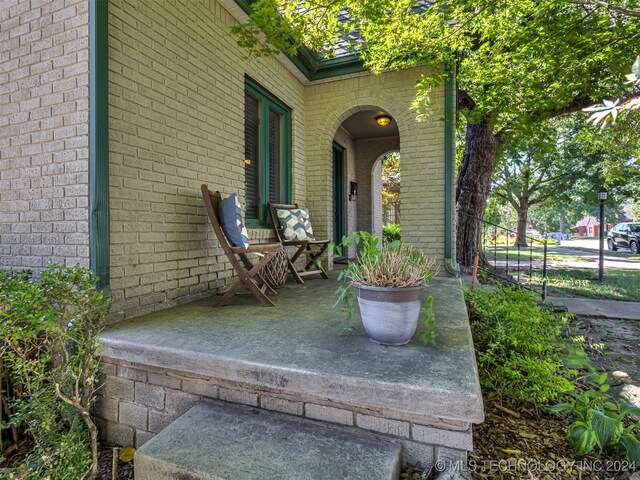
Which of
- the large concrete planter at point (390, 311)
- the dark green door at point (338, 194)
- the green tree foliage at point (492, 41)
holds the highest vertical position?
the green tree foliage at point (492, 41)

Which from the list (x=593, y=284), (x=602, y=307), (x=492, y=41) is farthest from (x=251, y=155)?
(x=593, y=284)

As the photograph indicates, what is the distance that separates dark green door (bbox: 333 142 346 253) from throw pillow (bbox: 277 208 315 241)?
2.51m

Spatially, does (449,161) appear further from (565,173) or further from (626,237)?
(626,237)

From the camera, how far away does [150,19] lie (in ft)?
8.08

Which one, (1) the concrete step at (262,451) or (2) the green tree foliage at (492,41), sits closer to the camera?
(1) the concrete step at (262,451)

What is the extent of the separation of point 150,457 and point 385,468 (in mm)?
884

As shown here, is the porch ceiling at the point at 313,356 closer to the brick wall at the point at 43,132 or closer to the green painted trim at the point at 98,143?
the green painted trim at the point at 98,143

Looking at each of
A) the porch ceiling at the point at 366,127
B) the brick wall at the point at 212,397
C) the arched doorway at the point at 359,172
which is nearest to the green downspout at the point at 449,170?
the porch ceiling at the point at 366,127

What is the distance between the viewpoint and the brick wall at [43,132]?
210 cm

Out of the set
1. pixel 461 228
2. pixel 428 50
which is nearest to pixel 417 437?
pixel 428 50

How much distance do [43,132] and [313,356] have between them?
7.60 ft

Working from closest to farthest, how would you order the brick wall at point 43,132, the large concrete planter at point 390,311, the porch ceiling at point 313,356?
the porch ceiling at point 313,356, the large concrete planter at point 390,311, the brick wall at point 43,132

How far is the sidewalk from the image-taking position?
4273 mm

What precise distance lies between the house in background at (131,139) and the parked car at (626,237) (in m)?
14.2
